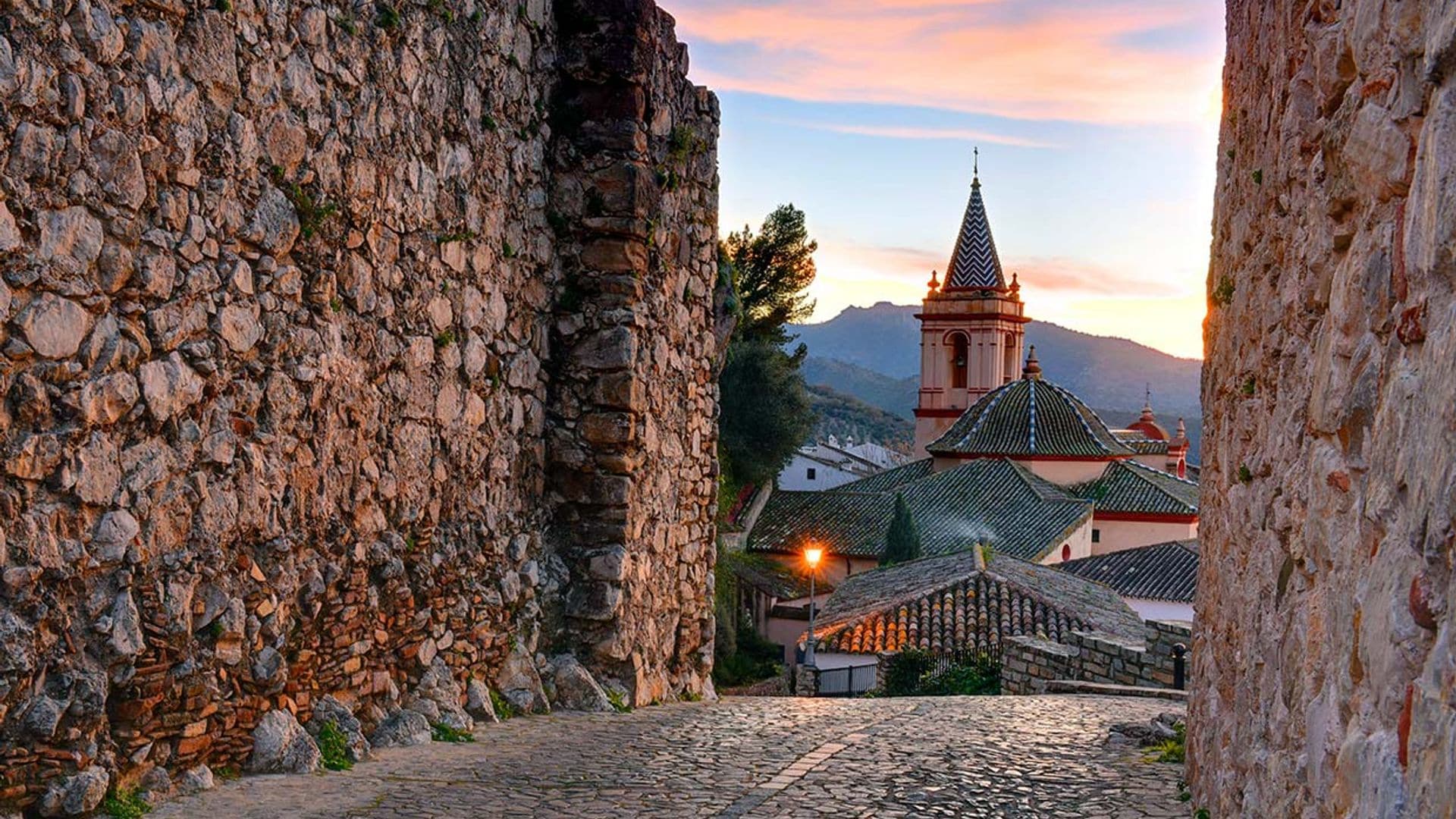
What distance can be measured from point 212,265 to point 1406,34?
3.68 metres

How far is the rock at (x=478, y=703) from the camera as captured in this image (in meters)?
6.57

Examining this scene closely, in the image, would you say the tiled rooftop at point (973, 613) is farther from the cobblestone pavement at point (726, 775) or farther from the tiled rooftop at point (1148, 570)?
the cobblestone pavement at point (726, 775)

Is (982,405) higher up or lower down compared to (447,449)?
higher up

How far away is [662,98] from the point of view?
7.97 m

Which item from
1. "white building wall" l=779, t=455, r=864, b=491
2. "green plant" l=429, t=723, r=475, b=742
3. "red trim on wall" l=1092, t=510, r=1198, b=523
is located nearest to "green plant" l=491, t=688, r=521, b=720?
"green plant" l=429, t=723, r=475, b=742

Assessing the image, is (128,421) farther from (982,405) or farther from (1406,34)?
(982,405)

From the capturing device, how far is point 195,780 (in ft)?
14.8

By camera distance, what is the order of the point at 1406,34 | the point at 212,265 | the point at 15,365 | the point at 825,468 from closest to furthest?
the point at 1406,34
the point at 15,365
the point at 212,265
the point at 825,468

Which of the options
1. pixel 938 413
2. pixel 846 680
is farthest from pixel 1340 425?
pixel 938 413

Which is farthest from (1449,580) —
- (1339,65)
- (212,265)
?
(212,265)

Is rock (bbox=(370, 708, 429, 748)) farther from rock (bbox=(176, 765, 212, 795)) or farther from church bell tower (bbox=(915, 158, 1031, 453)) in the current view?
church bell tower (bbox=(915, 158, 1031, 453))

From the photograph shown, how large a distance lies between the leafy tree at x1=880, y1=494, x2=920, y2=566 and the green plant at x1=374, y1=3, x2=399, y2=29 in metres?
27.1

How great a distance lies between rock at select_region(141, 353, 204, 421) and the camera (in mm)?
4289

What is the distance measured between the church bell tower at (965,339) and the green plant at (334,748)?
41754 millimetres
